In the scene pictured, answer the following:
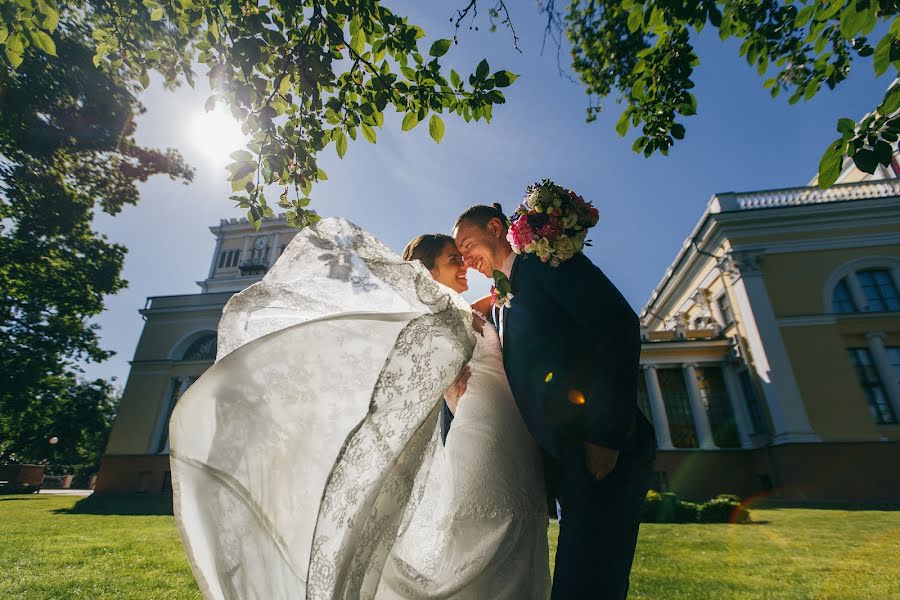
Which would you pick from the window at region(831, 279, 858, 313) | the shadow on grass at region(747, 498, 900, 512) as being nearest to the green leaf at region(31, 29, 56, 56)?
the shadow on grass at region(747, 498, 900, 512)

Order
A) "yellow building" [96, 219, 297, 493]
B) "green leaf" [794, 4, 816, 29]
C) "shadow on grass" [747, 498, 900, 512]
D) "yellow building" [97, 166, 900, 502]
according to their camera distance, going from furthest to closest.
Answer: "yellow building" [96, 219, 297, 493], "yellow building" [97, 166, 900, 502], "shadow on grass" [747, 498, 900, 512], "green leaf" [794, 4, 816, 29]

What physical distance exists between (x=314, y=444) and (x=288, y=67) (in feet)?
11.7

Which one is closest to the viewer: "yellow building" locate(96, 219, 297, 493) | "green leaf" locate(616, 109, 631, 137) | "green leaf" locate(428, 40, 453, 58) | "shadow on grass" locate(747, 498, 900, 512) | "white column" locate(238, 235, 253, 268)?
"green leaf" locate(428, 40, 453, 58)

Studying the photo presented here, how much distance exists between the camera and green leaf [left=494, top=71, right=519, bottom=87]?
3.51 meters

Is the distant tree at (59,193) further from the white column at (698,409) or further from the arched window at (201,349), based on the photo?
the white column at (698,409)

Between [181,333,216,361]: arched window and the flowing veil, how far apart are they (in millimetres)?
28717

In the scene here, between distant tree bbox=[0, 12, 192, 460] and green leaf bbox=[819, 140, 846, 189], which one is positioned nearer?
green leaf bbox=[819, 140, 846, 189]

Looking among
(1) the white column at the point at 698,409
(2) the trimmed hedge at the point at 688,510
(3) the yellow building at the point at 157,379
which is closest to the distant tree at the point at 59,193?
(3) the yellow building at the point at 157,379

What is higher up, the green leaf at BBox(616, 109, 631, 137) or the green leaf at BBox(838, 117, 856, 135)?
the green leaf at BBox(616, 109, 631, 137)

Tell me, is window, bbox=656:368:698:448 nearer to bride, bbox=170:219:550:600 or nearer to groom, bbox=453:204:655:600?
groom, bbox=453:204:655:600

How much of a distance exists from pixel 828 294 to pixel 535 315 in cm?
2370

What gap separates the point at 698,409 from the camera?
20.5 metres

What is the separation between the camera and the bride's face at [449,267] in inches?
112

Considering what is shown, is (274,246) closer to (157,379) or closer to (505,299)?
(157,379)
